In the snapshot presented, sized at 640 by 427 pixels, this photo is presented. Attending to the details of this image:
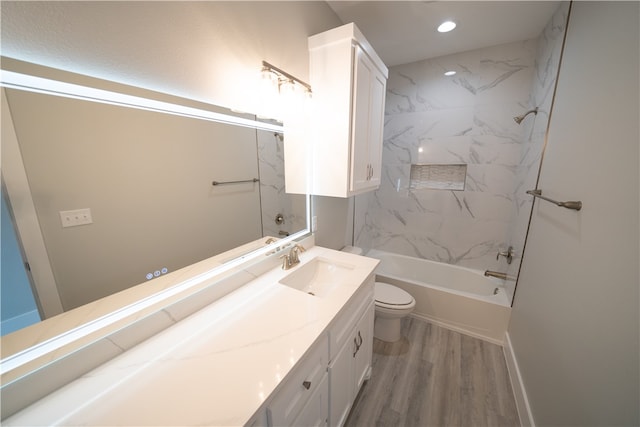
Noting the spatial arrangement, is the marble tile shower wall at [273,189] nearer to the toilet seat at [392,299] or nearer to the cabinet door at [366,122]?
the cabinet door at [366,122]

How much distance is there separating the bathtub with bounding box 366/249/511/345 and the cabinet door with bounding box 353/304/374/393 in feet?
3.07

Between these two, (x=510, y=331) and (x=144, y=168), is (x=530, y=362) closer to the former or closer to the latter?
(x=510, y=331)

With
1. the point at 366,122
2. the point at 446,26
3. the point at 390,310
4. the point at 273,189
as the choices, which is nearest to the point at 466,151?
the point at 446,26

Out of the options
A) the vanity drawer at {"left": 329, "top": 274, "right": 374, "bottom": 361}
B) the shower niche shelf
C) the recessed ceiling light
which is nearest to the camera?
the vanity drawer at {"left": 329, "top": 274, "right": 374, "bottom": 361}

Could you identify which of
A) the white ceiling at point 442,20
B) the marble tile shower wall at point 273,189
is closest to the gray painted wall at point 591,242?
the white ceiling at point 442,20

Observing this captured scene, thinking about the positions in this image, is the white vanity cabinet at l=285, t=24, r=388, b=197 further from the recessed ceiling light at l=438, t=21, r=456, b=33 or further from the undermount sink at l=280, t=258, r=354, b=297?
the recessed ceiling light at l=438, t=21, r=456, b=33

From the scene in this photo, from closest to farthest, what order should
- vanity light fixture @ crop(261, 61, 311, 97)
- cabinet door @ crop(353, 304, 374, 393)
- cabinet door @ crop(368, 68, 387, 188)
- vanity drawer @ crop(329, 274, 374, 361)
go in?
vanity drawer @ crop(329, 274, 374, 361) → vanity light fixture @ crop(261, 61, 311, 97) → cabinet door @ crop(353, 304, 374, 393) → cabinet door @ crop(368, 68, 387, 188)

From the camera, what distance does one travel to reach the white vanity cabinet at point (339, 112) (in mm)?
1308

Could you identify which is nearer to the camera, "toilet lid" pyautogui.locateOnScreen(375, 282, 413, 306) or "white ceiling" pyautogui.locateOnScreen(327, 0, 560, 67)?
"white ceiling" pyautogui.locateOnScreen(327, 0, 560, 67)

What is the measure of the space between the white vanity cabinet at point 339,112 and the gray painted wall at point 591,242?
1.04 meters

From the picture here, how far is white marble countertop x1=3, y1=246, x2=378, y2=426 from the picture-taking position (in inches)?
21.2

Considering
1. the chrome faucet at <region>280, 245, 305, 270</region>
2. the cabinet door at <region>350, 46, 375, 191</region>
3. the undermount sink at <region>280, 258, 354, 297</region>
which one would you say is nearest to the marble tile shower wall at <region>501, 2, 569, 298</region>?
the cabinet door at <region>350, 46, 375, 191</region>

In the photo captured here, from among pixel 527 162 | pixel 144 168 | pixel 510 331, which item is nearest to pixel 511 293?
pixel 510 331

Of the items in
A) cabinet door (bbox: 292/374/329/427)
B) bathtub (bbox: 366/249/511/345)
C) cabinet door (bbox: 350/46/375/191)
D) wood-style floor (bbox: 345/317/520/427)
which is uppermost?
cabinet door (bbox: 350/46/375/191)
